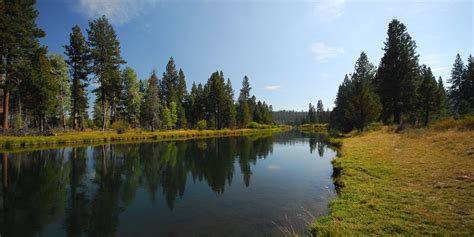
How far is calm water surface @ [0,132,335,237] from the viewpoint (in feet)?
27.1

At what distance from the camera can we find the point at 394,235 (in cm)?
570

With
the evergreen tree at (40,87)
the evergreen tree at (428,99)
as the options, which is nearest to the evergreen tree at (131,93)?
the evergreen tree at (40,87)

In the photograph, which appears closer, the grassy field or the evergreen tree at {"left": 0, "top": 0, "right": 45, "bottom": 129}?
the grassy field

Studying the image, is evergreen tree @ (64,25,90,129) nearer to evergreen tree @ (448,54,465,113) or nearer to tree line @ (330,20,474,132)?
tree line @ (330,20,474,132)

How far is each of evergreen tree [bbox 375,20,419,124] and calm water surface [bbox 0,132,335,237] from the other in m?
28.3

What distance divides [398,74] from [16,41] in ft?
189

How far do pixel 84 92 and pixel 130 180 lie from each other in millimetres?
53306

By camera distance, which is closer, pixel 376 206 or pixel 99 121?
pixel 376 206

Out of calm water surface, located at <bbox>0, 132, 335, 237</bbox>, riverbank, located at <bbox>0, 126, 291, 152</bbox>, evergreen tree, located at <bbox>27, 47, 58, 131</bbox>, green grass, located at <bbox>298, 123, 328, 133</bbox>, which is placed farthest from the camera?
green grass, located at <bbox>298, 123, 328, 133</bbox>

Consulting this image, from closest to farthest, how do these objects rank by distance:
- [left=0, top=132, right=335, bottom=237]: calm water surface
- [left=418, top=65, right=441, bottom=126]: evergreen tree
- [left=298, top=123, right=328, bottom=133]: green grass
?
1. [left=0, top=132, right=335, bottom=237]: calm water surface
2. [left=418, top=65, right=441, bottom=126]: evergreen tree
3. [left=298, top=123, right=328, bottom=133]: green grass

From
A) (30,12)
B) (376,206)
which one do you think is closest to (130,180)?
(376,206)

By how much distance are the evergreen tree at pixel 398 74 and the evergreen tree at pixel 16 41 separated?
182 feet

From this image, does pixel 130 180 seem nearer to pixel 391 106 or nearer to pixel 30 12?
pixel 30 12

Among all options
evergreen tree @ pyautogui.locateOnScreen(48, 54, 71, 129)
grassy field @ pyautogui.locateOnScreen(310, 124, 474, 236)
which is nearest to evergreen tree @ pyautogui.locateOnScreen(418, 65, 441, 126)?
grassy field @ pyautogui.locateOnScreen(310, 124, 474, 236)
